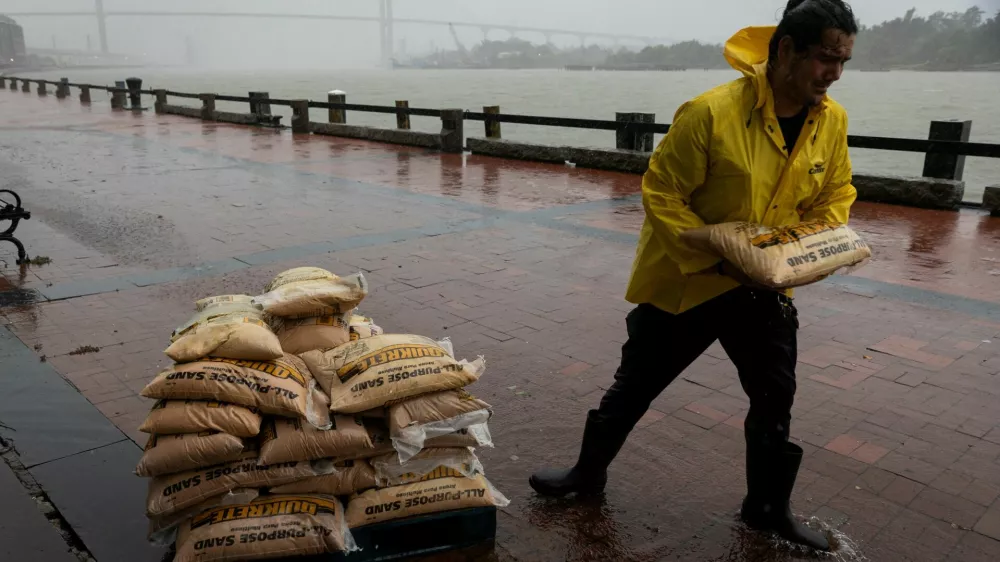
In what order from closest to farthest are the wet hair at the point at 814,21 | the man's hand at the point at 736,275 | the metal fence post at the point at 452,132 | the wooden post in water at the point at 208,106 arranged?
the wet hair at the point at 814,21 → the man's hand at the point at 736,275 → the metal fence post at the point at 452,132 → the wooden post in water at the point at 208,106

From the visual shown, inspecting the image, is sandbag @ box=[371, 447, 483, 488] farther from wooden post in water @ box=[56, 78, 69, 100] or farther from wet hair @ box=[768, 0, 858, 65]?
wooden post in water @ box=[56, 78, 69, 100]

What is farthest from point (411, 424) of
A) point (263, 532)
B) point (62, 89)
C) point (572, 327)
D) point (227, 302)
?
point (62, 89)

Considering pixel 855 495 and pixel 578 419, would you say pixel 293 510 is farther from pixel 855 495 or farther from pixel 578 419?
pixel 855 495

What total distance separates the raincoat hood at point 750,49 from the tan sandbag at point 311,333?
6.12 feet

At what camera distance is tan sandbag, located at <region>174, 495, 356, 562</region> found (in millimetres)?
2533

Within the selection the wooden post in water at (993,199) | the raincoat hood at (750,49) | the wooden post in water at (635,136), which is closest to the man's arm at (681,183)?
the raincoat hood at (750,49)

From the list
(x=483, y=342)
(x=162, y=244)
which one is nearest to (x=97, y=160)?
(x=162, y=244)

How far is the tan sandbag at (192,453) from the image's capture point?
2605mm

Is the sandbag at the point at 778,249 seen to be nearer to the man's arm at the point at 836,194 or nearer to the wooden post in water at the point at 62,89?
the man's arm at the point at 836,194

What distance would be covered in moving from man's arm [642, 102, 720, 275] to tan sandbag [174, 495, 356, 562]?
146 centimetres

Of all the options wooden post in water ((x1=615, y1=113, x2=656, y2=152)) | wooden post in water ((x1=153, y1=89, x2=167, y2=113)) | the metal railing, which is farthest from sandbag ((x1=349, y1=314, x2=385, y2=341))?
wooden post in water ((x1=153, y1=89, x2=167, y2=113))

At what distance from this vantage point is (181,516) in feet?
8.71

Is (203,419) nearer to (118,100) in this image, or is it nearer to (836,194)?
(836,194)

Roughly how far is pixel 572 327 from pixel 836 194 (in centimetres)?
266
